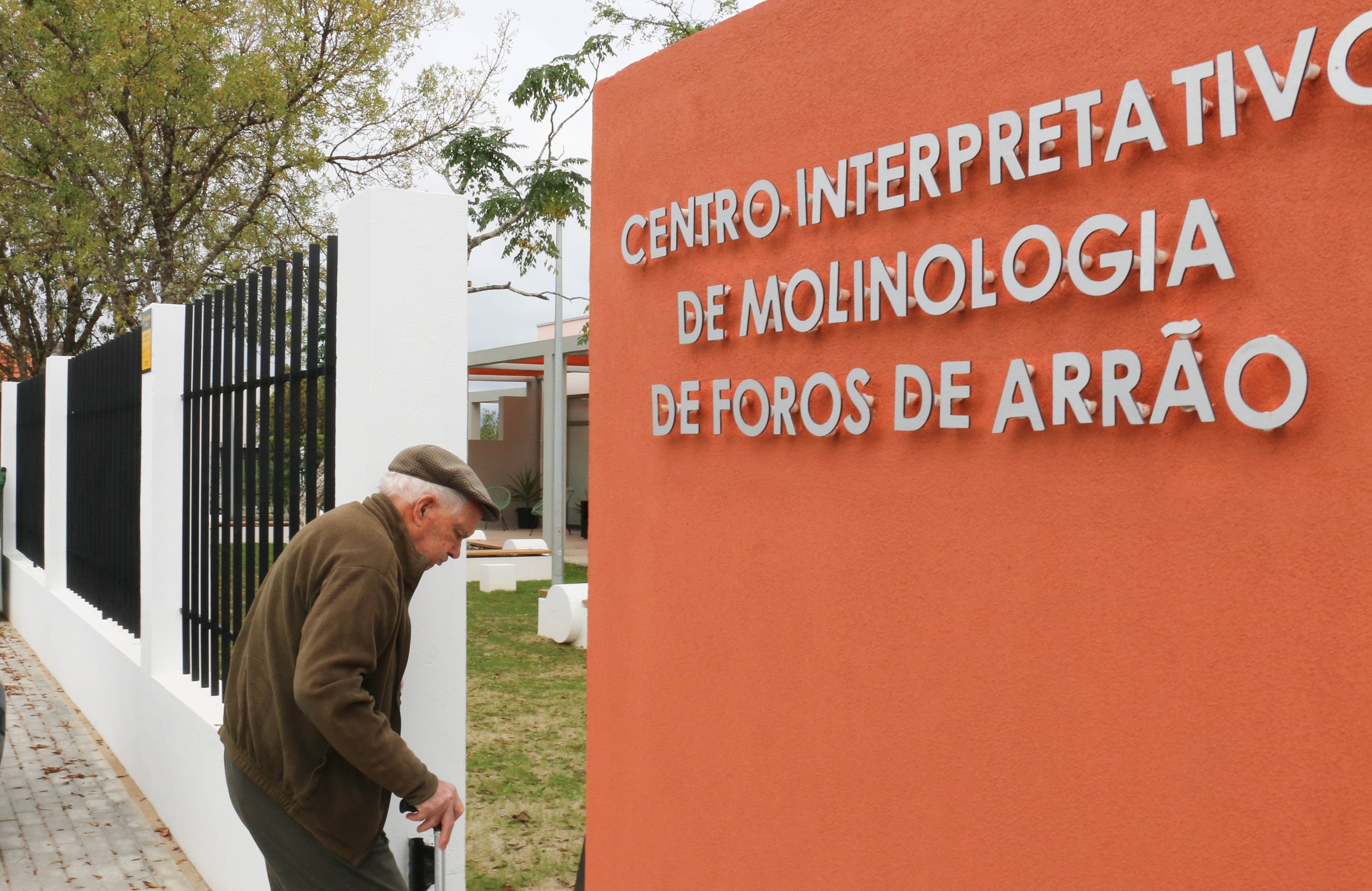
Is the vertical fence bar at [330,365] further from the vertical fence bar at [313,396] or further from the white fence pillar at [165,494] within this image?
the white fence pillar at [165,494]

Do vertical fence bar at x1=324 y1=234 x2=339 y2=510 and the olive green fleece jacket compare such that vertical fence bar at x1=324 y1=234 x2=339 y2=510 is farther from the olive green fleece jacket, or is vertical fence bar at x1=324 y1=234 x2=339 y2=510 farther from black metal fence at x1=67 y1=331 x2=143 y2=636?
black metal fence at x1=67 y1=331 x2=143 y2=636

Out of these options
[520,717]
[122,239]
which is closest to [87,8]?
[122,239]

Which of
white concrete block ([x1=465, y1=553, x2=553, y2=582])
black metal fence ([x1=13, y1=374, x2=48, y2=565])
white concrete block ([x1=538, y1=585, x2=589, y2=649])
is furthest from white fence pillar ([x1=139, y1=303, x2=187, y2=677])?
white concrete block ([x1=465, y1=553, x2=553, y2=582])

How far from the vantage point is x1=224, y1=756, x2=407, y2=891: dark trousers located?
3.07 metres

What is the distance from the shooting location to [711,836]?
126 inches

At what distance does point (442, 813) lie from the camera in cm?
316

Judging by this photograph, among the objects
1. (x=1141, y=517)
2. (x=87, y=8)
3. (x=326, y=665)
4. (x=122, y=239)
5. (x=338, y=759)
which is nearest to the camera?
(x=1141, y=517)

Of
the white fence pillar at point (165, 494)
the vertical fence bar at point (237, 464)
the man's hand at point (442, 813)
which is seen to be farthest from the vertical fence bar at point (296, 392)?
the white fence pillar at point (165, 494)

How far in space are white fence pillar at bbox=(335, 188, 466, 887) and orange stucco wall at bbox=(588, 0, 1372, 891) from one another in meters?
0.56

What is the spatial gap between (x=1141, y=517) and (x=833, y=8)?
60.2 inches

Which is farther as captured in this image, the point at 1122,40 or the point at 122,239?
the point at 122,239

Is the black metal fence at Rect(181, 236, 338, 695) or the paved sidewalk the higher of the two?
the black metal fence at Rect(181, 236, 338, 695)

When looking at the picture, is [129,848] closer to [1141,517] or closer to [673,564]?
[673,564]

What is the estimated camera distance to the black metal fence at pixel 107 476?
691 cm
